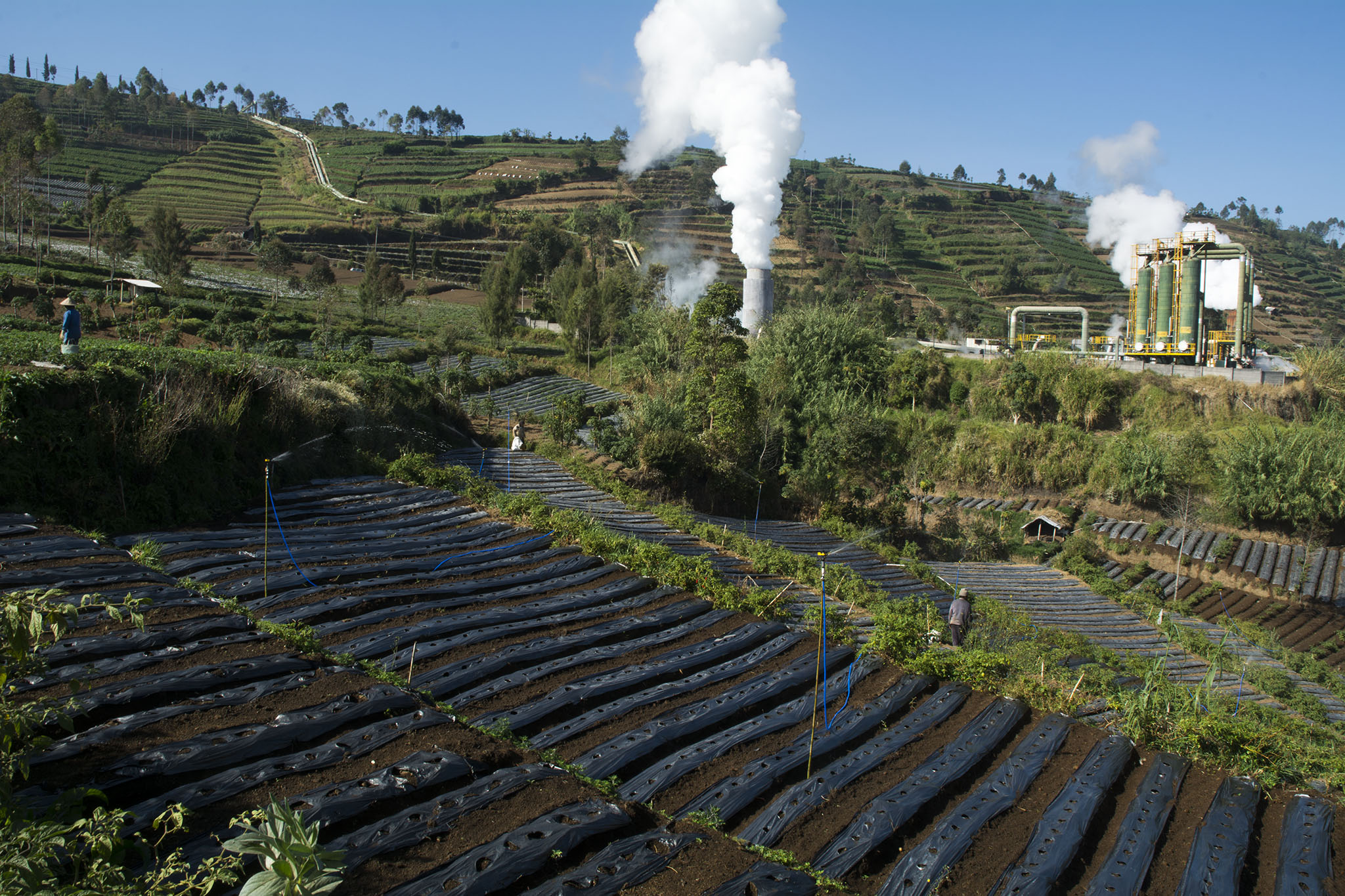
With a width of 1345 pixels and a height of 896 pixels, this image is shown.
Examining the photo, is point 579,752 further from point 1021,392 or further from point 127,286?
point 127,286

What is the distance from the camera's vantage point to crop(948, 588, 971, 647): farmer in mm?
8039

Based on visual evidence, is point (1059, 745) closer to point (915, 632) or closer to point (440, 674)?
point (915, 632)

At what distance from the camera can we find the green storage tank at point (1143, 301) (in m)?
29.1

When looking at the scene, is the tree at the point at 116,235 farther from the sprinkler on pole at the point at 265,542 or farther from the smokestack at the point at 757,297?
the sprinkler on pole at the point at 265,542

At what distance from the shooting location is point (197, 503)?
25.5 ft

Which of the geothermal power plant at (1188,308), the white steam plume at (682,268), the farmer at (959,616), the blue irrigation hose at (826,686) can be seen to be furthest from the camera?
the white steam plume at (682,268)

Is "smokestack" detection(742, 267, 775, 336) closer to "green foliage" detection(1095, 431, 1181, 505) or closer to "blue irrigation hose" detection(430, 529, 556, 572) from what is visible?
"green foliage" detection(1095, 431, 1181, 505)

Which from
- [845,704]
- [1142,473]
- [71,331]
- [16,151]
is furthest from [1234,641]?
[16,151]

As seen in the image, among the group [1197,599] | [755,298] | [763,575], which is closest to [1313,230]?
[755,298]

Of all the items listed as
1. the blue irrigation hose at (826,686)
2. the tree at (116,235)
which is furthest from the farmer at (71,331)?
the tree at (116,235)

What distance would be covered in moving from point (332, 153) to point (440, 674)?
8230 centimetres

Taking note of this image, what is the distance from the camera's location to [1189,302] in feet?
88.2

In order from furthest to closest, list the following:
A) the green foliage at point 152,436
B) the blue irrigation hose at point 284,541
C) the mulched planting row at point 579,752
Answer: the green foliage at point 152,436, the blue irrigation hose at point 284,541, the mulched planting row at point 579,752

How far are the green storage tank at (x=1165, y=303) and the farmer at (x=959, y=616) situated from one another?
80.7 feet
